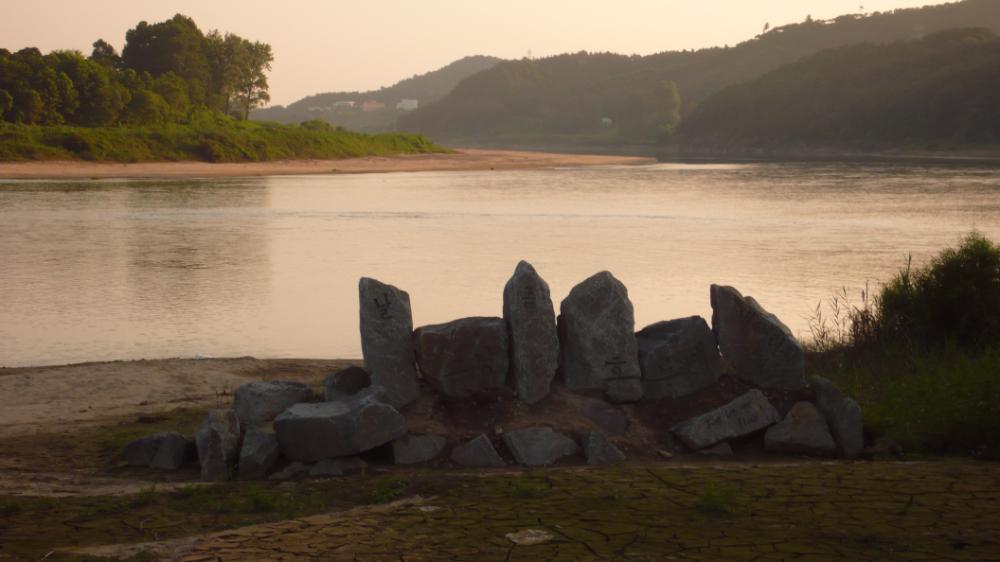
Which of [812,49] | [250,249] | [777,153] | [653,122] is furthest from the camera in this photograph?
[812,49]

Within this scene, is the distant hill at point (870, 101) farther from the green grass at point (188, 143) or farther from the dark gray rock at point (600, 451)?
the dark gray rock at point (600, 451)

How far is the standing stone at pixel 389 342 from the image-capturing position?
8477 millimetres

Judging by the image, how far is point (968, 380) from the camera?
8.20m

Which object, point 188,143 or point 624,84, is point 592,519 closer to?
point 188,143

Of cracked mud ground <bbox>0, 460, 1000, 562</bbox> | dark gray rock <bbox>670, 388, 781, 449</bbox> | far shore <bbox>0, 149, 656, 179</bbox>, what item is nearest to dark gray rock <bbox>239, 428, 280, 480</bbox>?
cracked mud ground <bbox>0, 460, 1000, 562</bbox>

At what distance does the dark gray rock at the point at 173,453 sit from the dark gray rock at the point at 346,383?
1.11 meters

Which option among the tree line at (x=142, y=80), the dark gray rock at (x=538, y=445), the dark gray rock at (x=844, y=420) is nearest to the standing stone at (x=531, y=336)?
the dark gray rock at (x=538, y=445)

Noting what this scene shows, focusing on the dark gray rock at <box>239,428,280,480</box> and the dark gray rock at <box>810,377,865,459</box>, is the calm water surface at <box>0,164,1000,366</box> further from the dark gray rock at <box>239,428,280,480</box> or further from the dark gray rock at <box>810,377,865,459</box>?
the dark gray rock at <box>810,377,865,459</box>

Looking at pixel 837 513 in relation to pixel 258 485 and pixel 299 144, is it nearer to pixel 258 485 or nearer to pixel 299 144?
pixel 258 485

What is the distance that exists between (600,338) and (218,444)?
303 centimetres

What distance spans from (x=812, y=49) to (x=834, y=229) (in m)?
146

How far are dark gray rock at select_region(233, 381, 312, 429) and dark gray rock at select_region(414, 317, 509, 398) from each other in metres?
1.10

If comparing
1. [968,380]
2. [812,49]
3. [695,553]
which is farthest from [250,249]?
[812,49]

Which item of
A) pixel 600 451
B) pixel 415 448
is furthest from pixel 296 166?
pixel 600 451
